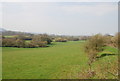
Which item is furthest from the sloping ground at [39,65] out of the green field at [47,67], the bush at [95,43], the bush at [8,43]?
the bush at [8,43]

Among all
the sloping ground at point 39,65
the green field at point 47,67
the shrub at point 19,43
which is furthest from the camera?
the shrub at point 19,43

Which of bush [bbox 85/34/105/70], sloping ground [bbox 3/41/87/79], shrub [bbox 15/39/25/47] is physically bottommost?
sloping ground [bbox 3/41/87/79]

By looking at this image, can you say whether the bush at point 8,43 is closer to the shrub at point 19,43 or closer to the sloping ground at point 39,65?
the shrub at point 19,43

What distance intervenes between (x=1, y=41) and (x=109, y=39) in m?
38.6

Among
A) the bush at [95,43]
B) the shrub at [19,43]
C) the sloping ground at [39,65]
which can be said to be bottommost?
the sloping ground at [39,65]

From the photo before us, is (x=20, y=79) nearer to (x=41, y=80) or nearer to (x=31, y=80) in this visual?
(x=31, y=80)

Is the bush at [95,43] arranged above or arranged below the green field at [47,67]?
above

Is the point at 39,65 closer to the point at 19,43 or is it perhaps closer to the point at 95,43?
the point at 95,43

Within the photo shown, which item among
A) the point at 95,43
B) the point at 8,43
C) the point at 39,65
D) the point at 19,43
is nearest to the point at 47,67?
the point at 39,65

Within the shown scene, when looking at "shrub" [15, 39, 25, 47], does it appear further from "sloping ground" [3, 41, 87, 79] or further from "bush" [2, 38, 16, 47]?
"sloping ground" [3, 41, 87, 79]

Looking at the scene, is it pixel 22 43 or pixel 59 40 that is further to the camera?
pixel 59 40

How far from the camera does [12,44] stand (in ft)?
188

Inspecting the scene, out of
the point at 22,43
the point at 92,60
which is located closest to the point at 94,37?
the point at 92,60

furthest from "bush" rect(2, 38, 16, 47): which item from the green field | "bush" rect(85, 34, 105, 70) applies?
"bush" rect(85, 34, 105, 70)
